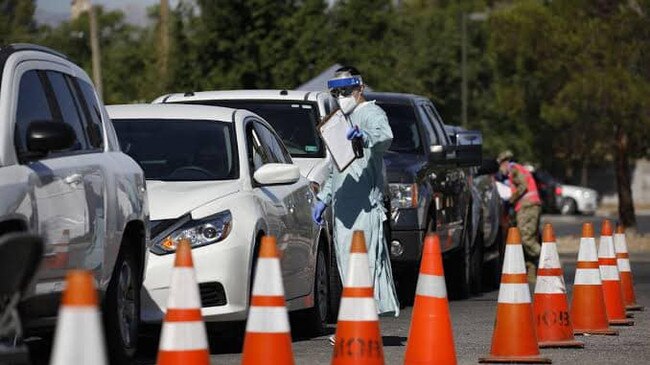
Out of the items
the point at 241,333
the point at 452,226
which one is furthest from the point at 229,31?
the point at 241,333

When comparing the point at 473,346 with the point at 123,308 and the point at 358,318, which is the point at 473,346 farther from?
the point at 358,318

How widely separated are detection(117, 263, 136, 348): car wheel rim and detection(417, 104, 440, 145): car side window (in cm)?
759

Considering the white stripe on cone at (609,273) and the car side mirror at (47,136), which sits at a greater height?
the car side mirror at (47,136)

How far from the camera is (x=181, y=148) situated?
12.5 m

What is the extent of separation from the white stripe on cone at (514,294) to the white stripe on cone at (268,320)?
275 cm

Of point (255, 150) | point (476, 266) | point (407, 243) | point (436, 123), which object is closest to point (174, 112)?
point (255, 150)

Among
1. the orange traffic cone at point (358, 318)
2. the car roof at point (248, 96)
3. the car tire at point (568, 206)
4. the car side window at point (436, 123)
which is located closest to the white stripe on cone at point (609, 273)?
the car roof at point (248, 96)

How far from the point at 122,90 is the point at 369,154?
38.7 metres

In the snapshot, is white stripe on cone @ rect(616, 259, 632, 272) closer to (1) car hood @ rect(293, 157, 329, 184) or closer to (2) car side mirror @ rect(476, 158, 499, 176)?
(1) car hood @ rect(293, 157, 329, 184)

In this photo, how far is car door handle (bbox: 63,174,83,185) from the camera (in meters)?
8.85

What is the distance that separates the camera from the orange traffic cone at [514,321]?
1048 cm

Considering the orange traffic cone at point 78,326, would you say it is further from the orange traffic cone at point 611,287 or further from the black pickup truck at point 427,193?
the black pickup truck at point 427,193

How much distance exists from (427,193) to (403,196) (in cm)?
47

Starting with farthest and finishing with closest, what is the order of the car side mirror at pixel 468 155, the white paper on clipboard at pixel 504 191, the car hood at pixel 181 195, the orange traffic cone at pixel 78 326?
the white paper on clipboard at pixel 504 191 → the car side mirror at pixel 468 155 → the car hood at pixel 181 195 → the orange traffic cone at pixel 78 326
